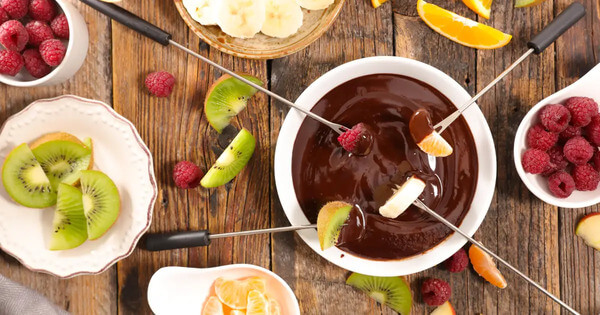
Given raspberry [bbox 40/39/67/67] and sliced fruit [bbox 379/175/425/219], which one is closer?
sliced fruit [bbox 379/175/425/219]

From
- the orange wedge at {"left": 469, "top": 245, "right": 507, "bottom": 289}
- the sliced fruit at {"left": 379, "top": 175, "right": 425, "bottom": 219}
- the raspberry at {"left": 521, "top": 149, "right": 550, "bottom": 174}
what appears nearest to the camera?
the sliced fruit at {"left": 379, "top": 175, "right": 425, "bottom": 219}

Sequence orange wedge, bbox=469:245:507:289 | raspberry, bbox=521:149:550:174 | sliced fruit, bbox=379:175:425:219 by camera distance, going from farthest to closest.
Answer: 1. orange wedge, bbox=469:245:507:289
2. raspberry, bbox=521:149:550:174
3. sliced fruit, bbox=379:175:425:219

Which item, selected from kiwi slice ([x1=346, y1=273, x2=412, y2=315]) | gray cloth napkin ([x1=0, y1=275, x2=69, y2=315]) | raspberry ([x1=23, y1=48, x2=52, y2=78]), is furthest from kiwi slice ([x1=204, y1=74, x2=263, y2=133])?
gray cloth napkin ([x1=0, y1=275, x2=69, y2=315])

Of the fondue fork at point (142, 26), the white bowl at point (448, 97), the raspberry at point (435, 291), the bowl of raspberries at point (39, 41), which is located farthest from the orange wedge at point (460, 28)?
the bowl of raspberries at point (39, 41)

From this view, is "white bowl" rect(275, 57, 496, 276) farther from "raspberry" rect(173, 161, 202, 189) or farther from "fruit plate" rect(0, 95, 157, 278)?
"fruit plate" rect(0, 95, 157, 278)

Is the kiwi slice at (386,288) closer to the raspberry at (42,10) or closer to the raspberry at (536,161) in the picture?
the raspberry at (536,161)

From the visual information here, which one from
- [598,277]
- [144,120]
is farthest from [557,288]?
[144,120]
